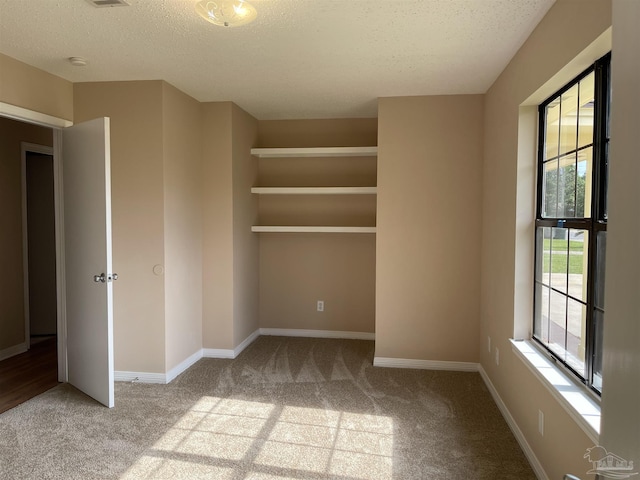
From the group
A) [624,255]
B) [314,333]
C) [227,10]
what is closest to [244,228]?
[314,333]

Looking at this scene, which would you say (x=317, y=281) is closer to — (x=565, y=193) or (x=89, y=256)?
(x=89, y=256)

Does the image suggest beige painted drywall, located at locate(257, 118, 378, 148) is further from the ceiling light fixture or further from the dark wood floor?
the dark wood floor

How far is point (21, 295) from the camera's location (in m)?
4.39

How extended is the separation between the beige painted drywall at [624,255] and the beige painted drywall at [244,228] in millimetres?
3591

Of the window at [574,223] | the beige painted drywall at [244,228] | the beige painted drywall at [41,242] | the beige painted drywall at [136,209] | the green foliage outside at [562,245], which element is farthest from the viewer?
the beige painted drywall at [41,242]

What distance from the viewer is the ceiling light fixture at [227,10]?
6.63 feet

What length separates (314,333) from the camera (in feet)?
16.5

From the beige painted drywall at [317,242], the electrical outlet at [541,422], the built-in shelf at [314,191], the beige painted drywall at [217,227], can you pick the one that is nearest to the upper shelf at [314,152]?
the built-in shelf at [314,191]

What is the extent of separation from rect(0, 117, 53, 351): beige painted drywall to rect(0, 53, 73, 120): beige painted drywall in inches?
46.3

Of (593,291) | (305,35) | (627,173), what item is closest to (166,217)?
(305,35)

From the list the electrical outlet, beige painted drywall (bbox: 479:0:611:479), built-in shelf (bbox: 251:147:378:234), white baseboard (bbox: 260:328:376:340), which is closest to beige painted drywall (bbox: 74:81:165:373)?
built-in shelf (bbox: 251:147:378:234)

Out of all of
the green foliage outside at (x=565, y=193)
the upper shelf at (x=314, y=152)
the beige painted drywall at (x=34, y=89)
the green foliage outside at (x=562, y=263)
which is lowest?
the green foliage outside at (x=562, y=263)

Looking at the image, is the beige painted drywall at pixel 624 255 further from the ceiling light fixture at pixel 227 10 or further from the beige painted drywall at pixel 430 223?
the beige painted drywall at pixel 430 223

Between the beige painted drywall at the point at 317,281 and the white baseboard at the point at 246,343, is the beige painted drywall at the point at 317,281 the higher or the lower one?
the higher one
